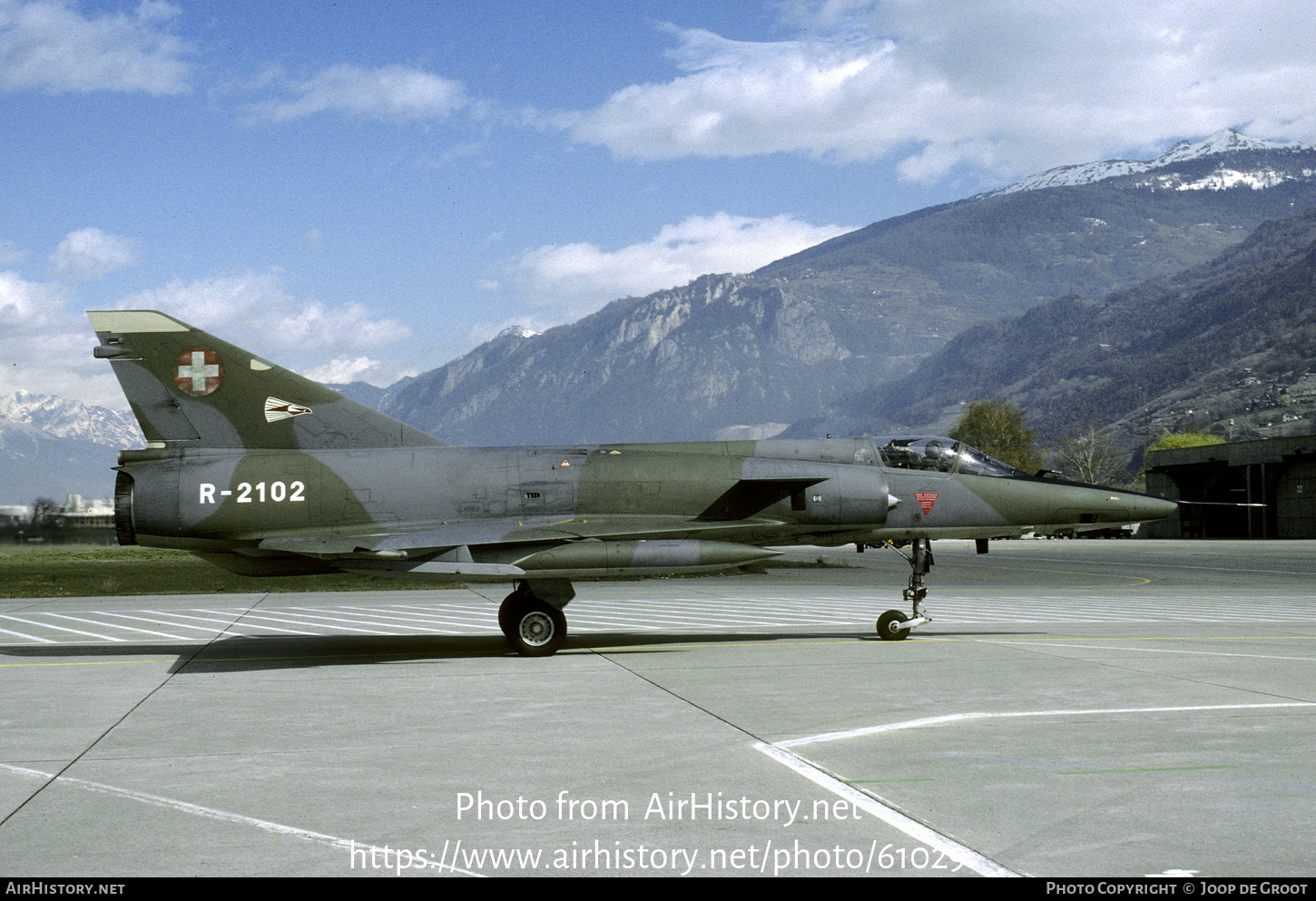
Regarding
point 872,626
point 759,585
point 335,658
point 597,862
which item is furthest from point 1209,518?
point 597,862

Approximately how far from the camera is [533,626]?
1456cm

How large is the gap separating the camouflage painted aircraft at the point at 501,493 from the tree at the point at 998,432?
121 meters

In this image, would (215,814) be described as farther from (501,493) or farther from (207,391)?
(207,391)

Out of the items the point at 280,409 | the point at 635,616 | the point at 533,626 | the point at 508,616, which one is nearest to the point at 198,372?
the point at 280,409

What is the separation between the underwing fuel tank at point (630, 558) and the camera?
1406 centimetres

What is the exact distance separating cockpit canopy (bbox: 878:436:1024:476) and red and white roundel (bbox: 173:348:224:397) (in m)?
10.0

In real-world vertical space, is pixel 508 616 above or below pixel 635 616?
above

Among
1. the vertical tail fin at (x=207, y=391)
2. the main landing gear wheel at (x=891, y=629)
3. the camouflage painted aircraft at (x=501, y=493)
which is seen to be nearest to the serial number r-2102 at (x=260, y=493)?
the camouflage painted aircraft at (x=501, y=493)

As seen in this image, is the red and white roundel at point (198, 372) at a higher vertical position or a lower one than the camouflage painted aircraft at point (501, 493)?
higher

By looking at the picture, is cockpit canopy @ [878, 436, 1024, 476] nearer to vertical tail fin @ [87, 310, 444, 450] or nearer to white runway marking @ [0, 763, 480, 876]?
vertical tail fin @ [87, 310, 444, 450]

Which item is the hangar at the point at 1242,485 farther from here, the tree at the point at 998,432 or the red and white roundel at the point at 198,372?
the red and white roundel at the point at 198,372

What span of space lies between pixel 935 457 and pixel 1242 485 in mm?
79237

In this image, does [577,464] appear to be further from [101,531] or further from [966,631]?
[101,531]

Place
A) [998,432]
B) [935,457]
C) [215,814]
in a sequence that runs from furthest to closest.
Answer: [998,432], [935,457], [215,814]
